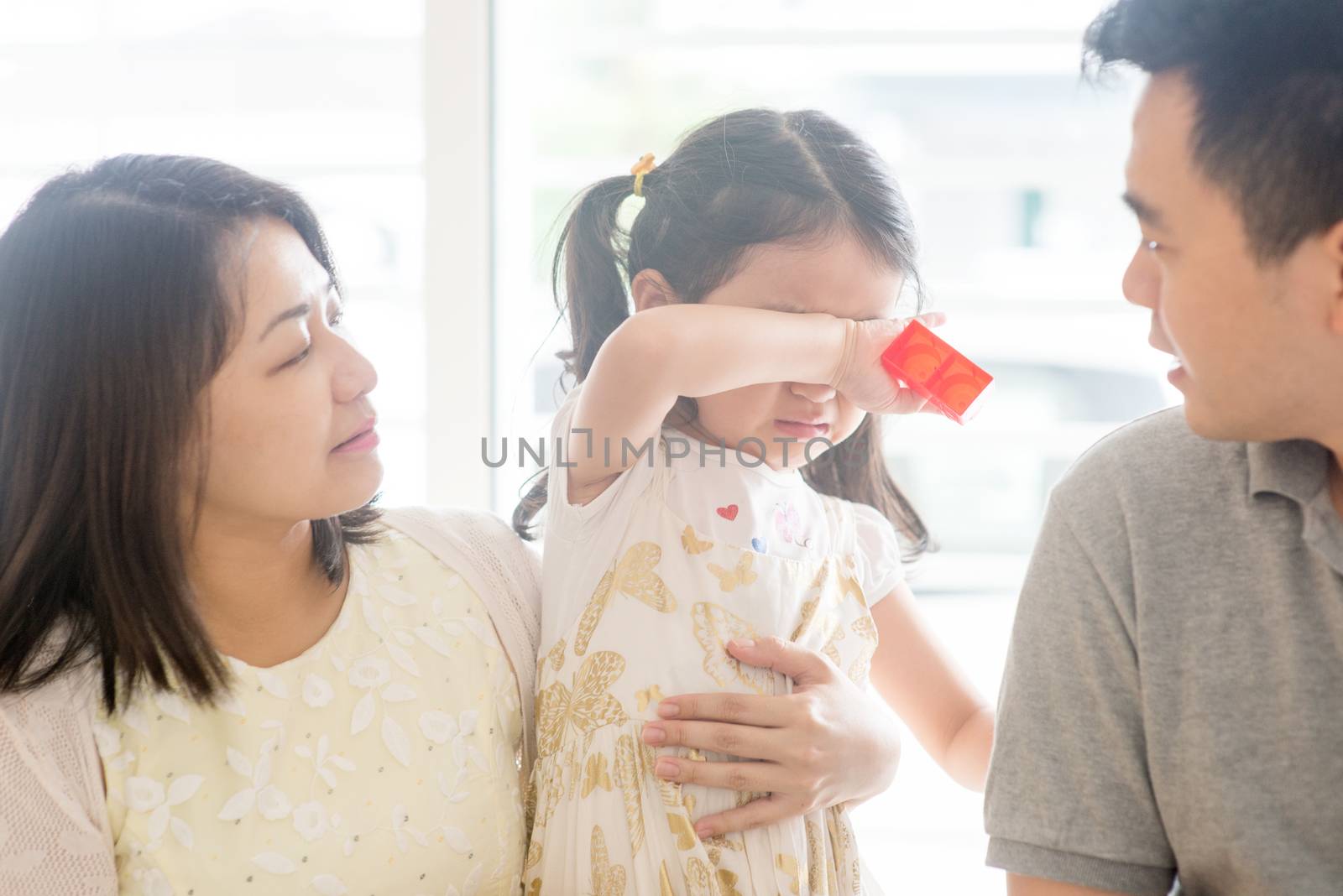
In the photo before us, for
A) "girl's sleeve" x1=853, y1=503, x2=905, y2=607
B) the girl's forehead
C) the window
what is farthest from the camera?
the window

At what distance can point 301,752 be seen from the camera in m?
1.04

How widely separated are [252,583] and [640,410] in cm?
42

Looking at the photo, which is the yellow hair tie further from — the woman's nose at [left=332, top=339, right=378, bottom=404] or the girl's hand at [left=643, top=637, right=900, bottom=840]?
the girl's hand at [left=643, top=637, right=900, bottom=840]

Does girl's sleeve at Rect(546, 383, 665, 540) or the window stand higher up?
the window

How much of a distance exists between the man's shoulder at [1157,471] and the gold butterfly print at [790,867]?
0.44 m

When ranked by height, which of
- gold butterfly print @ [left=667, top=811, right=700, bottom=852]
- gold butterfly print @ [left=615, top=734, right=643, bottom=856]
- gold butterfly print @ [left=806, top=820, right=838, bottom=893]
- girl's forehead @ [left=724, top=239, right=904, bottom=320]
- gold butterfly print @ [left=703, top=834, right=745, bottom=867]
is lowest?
gold butterfly print @ [left=806, top=820, right=838, bottom=893]

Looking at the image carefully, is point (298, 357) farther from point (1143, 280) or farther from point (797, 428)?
point (1143, 280)

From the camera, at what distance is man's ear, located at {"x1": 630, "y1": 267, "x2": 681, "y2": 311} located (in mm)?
1296

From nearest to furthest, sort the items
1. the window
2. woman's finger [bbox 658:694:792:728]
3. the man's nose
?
the man's nose, woman's finger [bbox 658:694:792:728], the window

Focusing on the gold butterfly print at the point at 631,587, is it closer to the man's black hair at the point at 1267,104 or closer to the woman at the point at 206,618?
the woman at the point at 206,618

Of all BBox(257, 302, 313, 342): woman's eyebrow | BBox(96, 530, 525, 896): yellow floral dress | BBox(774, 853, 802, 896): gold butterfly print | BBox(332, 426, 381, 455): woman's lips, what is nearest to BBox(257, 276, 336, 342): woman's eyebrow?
BBox(257, 302, 313, 342): woman's eyebrow

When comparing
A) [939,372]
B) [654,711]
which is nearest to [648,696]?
[654,711]

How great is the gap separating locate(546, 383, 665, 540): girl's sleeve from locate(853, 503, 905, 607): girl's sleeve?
0.28 metres

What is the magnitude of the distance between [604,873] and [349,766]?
259mm
